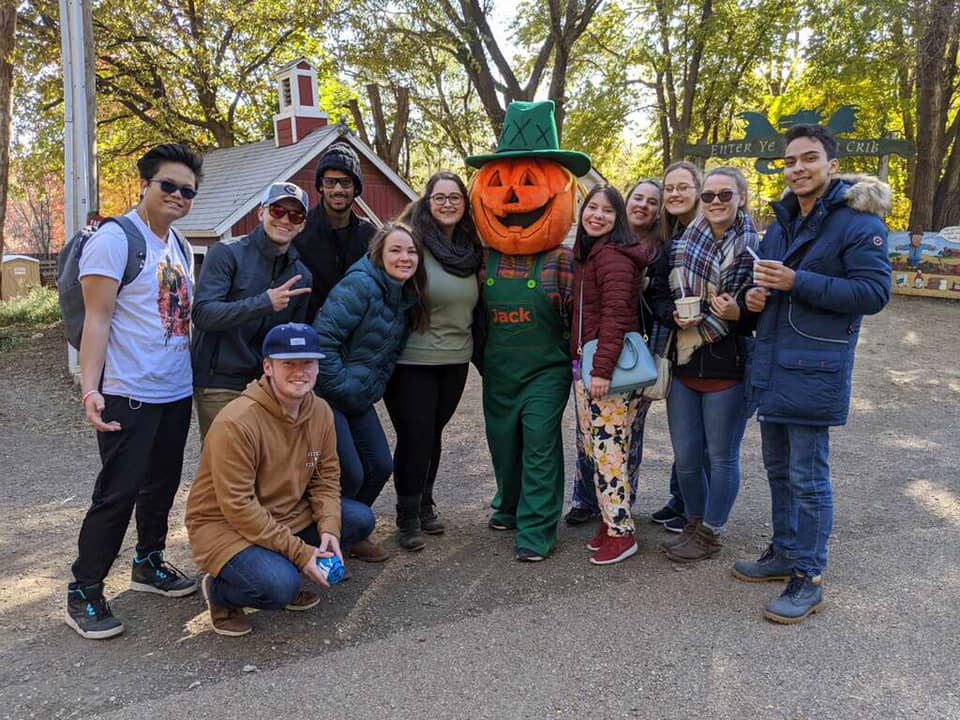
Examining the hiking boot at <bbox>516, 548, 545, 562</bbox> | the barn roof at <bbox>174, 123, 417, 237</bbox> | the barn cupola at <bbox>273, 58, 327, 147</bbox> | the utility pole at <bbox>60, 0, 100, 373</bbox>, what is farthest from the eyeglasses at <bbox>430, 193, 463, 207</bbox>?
the barn cupola at <bbox>273, 58, 327, 147</bbox>

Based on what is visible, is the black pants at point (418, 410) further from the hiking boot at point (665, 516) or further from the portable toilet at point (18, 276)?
the portable toilet at point (18, 276)

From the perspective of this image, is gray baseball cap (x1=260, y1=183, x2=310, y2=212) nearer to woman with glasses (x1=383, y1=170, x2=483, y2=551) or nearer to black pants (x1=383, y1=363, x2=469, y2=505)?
woman with glasses (x1=383, y1=170, x2=483, y2=551)

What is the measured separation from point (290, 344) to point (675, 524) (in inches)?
101

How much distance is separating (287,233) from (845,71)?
19.1 metres

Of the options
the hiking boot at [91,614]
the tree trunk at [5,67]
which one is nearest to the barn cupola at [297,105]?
the tree trunk at [5,67]

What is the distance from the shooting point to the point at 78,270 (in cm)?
307

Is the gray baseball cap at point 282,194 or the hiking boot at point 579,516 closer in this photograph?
the gray baseball cap at point 282,194

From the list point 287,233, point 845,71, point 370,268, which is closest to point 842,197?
point 370,268

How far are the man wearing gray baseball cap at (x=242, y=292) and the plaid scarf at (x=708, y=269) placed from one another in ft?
6.08

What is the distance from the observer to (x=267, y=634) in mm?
3262

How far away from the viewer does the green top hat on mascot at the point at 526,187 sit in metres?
4.07

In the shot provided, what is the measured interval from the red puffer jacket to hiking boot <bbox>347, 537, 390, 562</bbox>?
150 centimetres

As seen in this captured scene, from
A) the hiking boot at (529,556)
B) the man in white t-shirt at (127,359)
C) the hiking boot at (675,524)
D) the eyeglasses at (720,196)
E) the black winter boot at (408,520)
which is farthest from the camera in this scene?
the hiking boot at (675,524)

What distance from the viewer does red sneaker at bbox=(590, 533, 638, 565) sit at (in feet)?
13.0
